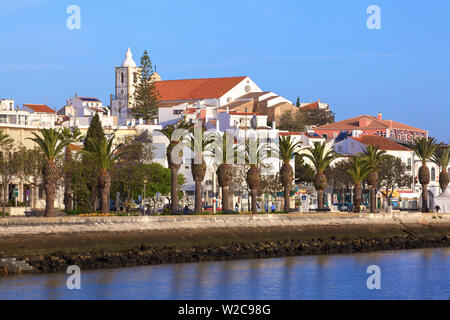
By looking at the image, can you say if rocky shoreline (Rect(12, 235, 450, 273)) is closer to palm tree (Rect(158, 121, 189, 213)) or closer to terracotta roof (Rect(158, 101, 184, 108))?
palm tree (Rect(158, 121, 189, 213))

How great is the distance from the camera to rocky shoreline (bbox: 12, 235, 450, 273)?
Result: 155 ft

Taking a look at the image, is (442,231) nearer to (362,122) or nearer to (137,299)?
(137,299)

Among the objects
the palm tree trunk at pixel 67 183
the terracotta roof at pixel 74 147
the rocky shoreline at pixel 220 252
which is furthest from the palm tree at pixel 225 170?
the terracotta roof at pixel 74 147

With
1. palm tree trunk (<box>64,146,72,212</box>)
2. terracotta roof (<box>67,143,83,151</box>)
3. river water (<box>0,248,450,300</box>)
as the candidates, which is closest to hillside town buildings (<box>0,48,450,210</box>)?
terracotta roof (<box>67,143,83,151</box>)

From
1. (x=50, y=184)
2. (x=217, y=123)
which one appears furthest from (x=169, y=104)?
(x=50, y=184)

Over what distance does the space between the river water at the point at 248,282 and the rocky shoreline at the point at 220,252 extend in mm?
1361

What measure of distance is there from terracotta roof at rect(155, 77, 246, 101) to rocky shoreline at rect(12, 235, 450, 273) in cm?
8675

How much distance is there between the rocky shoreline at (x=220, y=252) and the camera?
155ft

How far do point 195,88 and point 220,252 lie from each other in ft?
354

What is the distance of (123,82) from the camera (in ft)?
570

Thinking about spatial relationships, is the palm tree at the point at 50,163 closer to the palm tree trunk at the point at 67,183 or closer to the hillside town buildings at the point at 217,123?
the palm tree trunk at the point at 67,183

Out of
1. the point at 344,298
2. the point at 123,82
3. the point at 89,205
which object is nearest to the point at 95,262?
the point at 344,298

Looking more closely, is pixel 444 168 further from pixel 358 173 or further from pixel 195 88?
pixel 195 88
